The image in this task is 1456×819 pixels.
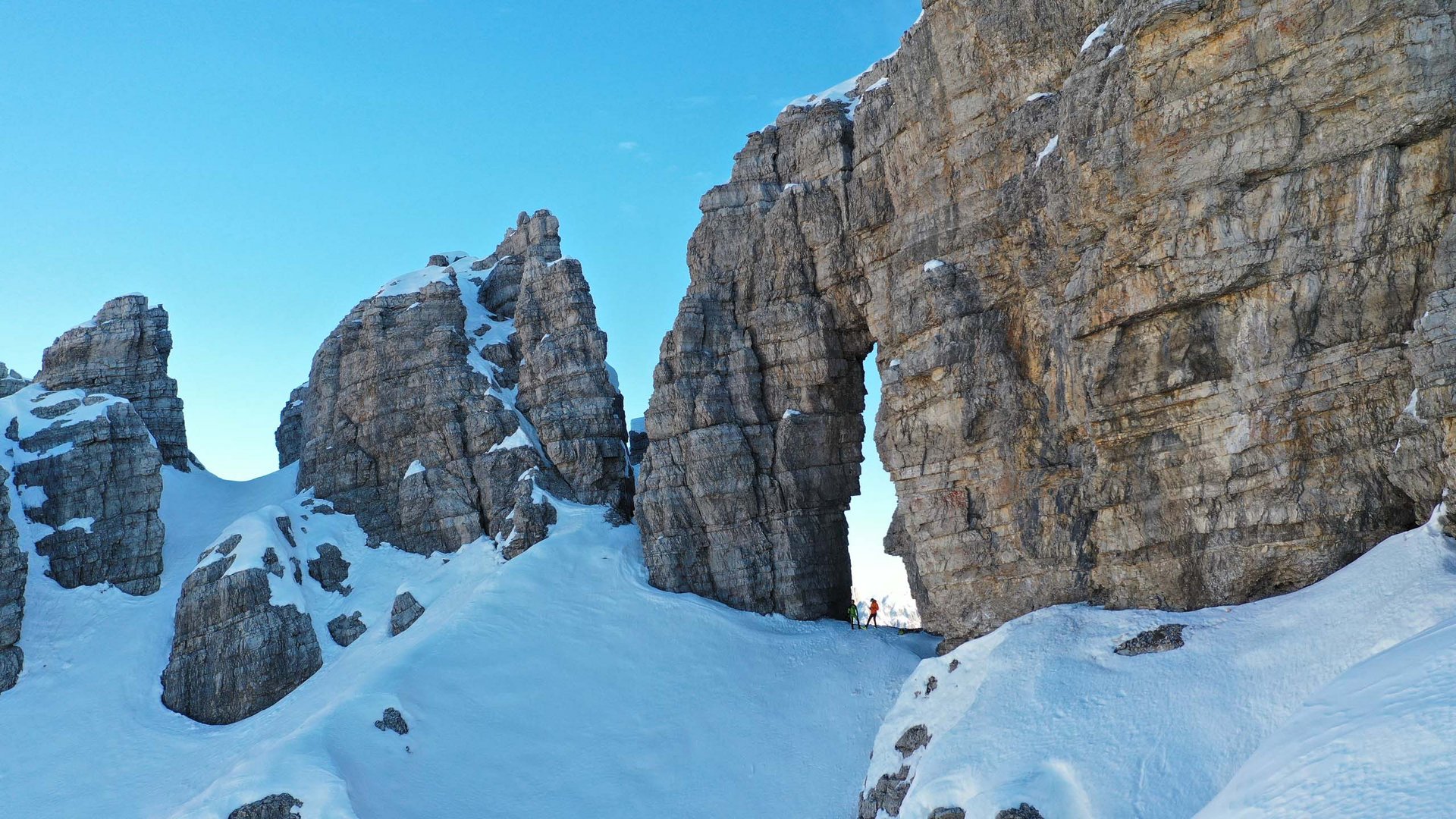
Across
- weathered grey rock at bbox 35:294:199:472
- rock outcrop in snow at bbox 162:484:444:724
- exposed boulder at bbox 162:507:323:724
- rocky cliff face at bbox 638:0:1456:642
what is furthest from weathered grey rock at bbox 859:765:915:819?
weathered grey rock at bbox 35:294:199:472

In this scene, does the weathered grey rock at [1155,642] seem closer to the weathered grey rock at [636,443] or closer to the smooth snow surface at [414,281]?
the weathered grey rock at [636,443]

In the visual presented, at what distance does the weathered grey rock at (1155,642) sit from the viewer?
96.5 ft

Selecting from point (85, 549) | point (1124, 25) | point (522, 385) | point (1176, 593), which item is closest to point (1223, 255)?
point (1124, 25)

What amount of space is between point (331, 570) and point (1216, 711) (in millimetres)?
44562

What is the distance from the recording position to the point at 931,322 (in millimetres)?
41062

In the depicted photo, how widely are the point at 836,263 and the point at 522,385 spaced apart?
2138cm

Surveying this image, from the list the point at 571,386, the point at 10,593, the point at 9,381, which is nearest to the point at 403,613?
the point at 571,386

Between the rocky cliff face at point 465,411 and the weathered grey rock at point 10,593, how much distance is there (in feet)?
47.5

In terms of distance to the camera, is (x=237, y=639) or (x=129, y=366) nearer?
(x=237, y=639)

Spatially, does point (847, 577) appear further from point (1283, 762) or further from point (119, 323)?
point (119, 323)

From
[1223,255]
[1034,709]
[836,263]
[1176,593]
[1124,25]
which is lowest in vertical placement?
[1034,709]

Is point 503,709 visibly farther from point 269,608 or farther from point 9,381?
point 9,381

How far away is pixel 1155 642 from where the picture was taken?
29844 mm

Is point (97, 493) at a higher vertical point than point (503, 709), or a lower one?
higher
